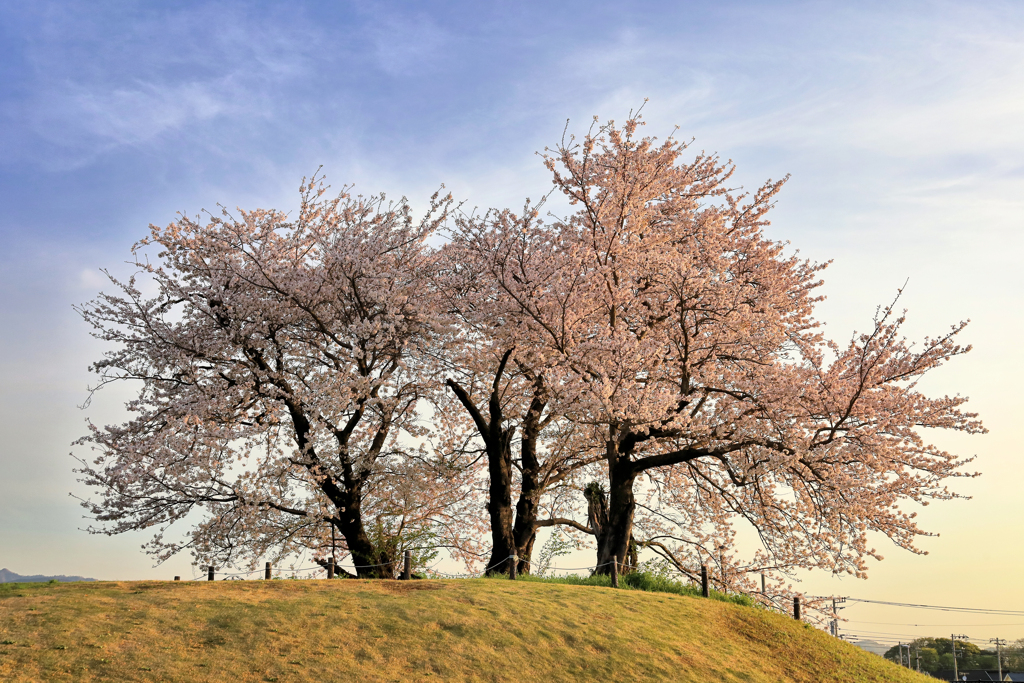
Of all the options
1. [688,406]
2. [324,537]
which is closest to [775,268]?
[688,406]

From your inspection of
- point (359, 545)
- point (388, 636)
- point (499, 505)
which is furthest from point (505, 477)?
point (388, 636)

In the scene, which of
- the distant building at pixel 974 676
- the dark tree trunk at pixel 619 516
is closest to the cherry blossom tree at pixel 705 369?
the dark tree trunk at pixel 619 516

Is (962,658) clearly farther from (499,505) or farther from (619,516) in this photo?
(499,505)

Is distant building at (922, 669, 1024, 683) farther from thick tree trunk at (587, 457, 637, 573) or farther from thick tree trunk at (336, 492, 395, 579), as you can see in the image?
thick tree trunk at (336, 492, 395, 579)

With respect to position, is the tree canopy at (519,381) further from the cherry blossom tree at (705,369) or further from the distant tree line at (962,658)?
the distant tree line at (962,658)

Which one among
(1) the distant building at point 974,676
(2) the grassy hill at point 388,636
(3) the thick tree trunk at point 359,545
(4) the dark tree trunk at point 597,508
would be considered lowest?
(1) the distant building at point 974,676

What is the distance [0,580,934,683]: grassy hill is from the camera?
37.7ft

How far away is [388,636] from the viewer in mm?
13469

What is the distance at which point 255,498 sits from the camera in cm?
2044

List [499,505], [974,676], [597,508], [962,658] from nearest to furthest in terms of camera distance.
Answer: [499,505]
[597,508]
[974,676]
[962,658]

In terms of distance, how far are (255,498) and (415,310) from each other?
694 cm

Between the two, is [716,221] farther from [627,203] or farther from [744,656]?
[744,656]

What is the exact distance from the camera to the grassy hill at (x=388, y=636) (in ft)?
37.7

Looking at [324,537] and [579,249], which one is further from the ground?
[579,249]
